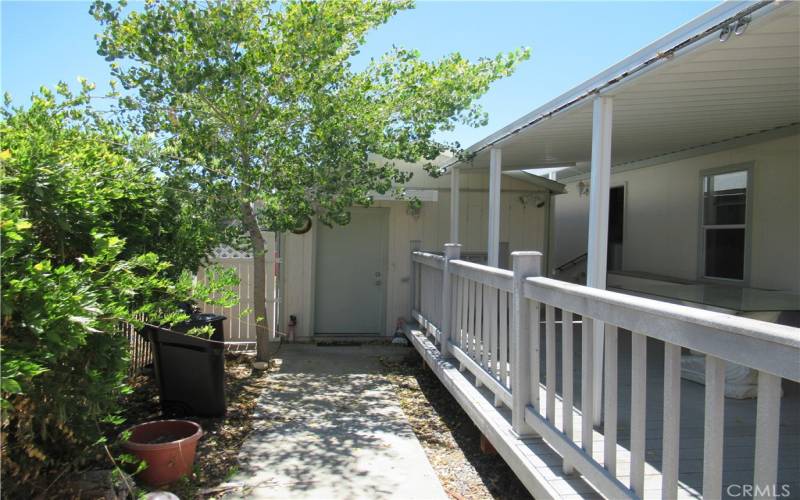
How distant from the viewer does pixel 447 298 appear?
5.26m

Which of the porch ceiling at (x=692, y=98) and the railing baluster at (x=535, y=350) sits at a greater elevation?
the porch ceiling at (x=692, y=98)

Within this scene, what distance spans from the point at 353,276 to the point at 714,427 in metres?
6.92

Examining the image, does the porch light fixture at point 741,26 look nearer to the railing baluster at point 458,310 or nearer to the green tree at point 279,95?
the railing baluster at point 458,310

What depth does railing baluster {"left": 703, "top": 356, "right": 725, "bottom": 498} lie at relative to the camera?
1704mm

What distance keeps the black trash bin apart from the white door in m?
3.69

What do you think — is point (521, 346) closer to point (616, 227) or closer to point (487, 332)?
point (487, 332)

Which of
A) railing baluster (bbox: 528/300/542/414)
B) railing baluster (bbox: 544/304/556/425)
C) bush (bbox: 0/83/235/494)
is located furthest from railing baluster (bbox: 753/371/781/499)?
bush (bbox: 0/83/235/494)

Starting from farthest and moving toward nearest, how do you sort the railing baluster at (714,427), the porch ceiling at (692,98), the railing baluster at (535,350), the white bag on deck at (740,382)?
1. the white bag on deck at (740,382)
2. the railing baluster at (535,350)
3. the porch ceiling at (692,98)
4. the railing baluster at (714,427)

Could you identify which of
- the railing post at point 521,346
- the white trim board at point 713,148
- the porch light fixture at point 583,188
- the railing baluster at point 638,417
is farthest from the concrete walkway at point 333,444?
the porch light fixture at point 583,188

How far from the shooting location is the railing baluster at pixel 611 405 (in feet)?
7.61

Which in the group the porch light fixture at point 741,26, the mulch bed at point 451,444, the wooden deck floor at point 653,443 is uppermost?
the porch light fixture at point 741,26

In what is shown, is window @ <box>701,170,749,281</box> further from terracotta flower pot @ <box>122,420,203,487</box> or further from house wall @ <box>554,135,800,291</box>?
terracotta flower pot @ <box>122,420,203,487</box>

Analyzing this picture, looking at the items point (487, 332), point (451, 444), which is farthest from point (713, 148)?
point (451, 444)

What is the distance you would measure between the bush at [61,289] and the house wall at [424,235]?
396cm
